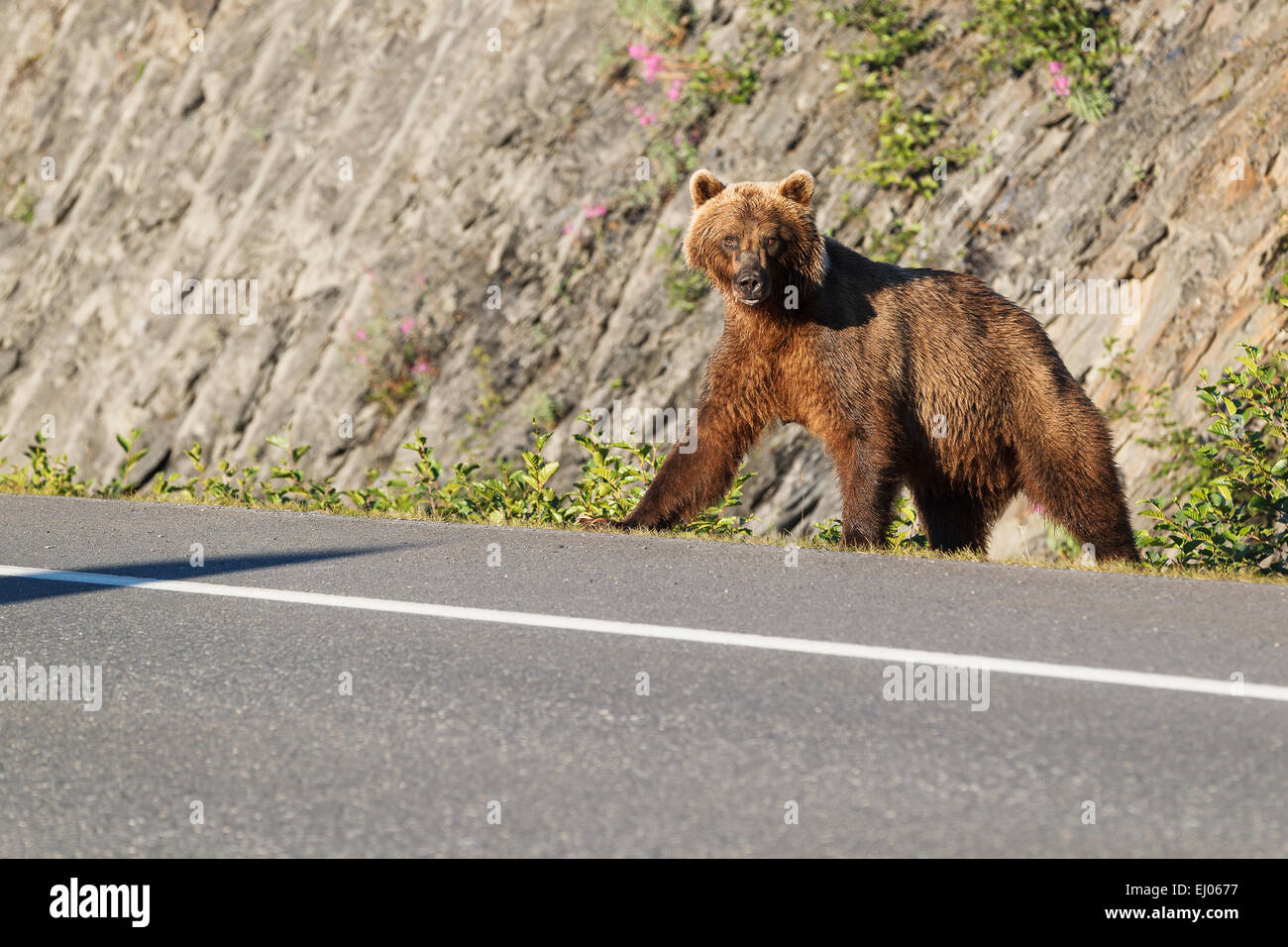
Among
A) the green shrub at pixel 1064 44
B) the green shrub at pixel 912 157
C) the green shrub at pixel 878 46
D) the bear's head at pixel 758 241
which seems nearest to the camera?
the bear's head at pixel 758 241

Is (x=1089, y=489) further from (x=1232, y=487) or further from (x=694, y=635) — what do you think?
(x=694, y=635)

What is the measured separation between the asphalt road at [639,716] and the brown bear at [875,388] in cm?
103

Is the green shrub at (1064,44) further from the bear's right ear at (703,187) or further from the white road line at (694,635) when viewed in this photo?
the white road line at (694,635)

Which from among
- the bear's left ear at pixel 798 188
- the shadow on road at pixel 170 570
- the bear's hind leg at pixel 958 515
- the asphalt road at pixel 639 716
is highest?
the bear's left ear at pixel 798 188

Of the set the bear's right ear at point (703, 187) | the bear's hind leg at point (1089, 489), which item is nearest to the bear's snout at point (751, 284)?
the bear's right ear at point (703, 187)

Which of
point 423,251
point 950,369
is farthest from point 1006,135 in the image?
point 423,251

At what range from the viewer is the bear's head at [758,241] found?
7.00m

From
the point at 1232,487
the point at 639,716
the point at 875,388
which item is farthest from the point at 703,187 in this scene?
the point at 639,716

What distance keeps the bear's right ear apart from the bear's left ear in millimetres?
344

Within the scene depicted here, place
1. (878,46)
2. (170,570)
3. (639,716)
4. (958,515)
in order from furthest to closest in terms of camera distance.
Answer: (878,46)
(958,515)
(170,570)
(639,716)

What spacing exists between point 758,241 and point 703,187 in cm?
57

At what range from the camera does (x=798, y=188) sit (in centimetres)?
739

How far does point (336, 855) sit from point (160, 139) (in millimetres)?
18009

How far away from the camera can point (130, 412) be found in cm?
1692
